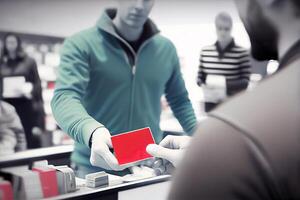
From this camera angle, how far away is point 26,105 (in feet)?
7.59

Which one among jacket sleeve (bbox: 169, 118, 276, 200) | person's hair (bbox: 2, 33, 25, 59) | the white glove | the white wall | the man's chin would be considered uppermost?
the white wall

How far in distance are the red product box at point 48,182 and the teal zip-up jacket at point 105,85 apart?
21 cm

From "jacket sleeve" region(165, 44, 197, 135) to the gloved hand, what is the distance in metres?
0.47

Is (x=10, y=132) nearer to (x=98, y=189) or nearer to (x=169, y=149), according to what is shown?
(x=98, y=189)

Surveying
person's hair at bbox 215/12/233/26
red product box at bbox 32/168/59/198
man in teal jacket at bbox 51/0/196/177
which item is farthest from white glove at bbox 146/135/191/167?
person's hair at bbox 215/12/233/26

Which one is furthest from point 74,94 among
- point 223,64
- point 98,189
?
point 223,64

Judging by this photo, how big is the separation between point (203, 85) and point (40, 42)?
3.42 feet

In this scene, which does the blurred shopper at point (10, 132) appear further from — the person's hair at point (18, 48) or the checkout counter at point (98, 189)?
the person's hair at point (18, 48)

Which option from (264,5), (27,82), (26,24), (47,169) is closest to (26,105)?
(27,82)

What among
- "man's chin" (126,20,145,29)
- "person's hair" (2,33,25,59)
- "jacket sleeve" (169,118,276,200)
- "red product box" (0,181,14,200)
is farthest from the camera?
"person's hair" (2,33,25,59)

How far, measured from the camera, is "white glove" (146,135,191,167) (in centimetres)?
122

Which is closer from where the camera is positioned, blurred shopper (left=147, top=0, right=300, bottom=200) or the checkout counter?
blurred shopper (left=147, top=0, right=300, bottom=200)

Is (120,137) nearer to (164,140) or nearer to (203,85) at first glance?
(164,140)

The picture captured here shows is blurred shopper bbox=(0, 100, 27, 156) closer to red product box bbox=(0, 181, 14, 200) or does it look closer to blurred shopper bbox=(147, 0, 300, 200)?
red product box bbox=(0, 181, 14, 200)
